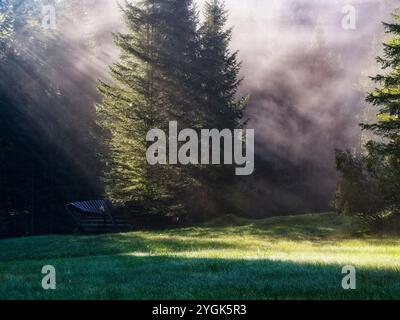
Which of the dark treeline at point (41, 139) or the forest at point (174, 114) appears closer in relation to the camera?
the forest at point (174, 114)

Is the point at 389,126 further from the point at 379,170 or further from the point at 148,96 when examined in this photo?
the point at 148,96

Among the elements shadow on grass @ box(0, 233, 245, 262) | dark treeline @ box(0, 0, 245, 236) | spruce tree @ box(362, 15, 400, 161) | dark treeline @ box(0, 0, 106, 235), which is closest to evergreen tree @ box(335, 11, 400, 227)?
spruce tree @ box(362, 15, 400, 161)

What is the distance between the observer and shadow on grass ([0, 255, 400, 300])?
23.6 feet

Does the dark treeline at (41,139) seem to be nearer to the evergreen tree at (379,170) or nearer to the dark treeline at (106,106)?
the dark treeline at (106,106)

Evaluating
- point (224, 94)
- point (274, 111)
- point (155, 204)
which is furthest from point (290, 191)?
point (155, 204)

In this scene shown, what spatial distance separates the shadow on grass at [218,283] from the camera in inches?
283

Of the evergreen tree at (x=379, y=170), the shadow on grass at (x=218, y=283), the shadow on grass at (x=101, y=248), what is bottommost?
the shadow on grass at (x=101, y=248)

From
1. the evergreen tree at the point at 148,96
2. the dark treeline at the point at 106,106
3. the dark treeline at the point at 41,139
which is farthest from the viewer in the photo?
the dark treeline at the point at 41,139

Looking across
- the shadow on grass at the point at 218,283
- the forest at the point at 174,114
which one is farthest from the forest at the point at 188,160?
the forest at the point at 174,114

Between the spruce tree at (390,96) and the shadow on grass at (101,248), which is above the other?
the spruce tree at (390,96)

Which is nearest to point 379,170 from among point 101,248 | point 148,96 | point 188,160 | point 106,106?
point 188,160

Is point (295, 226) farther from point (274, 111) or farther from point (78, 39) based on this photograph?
point (78, 39)

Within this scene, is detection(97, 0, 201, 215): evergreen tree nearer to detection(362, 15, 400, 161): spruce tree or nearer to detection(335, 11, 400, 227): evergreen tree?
detection(335, 11, 400, 227): evergreen tree

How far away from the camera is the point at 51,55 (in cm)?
5709
